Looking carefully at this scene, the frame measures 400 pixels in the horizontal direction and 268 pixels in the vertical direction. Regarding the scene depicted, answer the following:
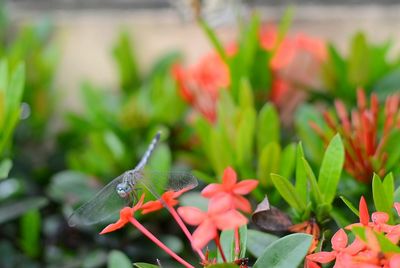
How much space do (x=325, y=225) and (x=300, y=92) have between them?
0.64 meters

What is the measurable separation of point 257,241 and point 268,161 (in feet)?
0.73

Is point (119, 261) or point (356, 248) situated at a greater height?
point (356, 248)

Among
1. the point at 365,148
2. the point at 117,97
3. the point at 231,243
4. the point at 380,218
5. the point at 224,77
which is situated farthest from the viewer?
the point at 117,97

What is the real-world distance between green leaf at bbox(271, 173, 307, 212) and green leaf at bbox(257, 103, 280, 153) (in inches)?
9.7

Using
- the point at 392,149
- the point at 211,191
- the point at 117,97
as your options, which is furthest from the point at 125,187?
the point at 117,97

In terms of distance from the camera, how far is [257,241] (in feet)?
3.14

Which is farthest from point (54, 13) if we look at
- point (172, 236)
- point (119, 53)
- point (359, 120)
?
point (359, 120)

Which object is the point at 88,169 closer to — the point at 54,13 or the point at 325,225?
the point at 325,225

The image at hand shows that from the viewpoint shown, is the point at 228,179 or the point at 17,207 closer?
the point at 228,179

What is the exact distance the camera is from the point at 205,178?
3.68 feet

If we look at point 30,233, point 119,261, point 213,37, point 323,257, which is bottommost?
point 30,233

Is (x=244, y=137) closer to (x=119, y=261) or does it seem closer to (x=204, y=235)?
(x=119, y=261)

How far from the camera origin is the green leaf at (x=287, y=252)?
792 millimetres

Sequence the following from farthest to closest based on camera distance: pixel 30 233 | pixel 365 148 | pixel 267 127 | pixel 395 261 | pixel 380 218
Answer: pixel 30 233 < pixel 267 127 < pixel 365 148 < pixel 380 218 < pixel 395 261
